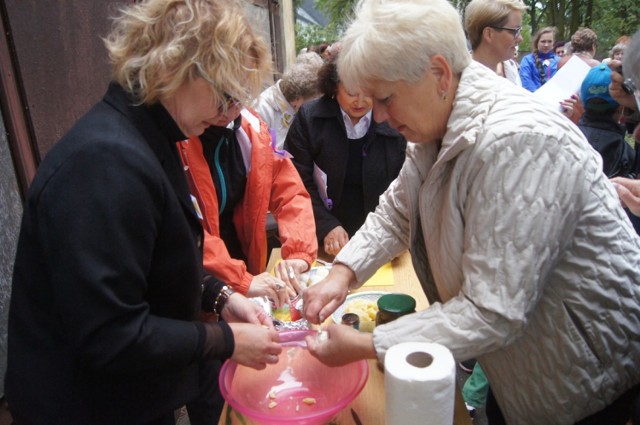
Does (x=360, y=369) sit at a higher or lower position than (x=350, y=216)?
higher

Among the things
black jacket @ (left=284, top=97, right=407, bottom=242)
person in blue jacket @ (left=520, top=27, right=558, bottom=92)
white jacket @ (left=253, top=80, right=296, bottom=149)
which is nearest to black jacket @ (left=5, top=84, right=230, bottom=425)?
black jacket @ (left=284, top=97, right=407, bottom=242)

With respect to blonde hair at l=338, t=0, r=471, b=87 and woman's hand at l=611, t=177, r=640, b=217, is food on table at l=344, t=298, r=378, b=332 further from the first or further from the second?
woman's hand at l=611, t=177, r=640, b=217

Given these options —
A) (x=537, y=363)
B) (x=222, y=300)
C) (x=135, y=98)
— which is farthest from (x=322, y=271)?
(x=135, y=98)

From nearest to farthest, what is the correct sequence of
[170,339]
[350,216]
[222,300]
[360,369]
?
[170,339] < [360,369] < [222,300] < [350,216]

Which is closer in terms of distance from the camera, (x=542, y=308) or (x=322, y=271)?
(x=542, y=308)

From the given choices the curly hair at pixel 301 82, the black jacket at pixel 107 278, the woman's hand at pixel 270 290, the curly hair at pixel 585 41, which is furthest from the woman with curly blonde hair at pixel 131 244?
the curly hair at pixel 585 41

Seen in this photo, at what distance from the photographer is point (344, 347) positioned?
4.07 ft

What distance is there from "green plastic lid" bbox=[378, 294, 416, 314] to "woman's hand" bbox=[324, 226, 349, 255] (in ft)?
2.93

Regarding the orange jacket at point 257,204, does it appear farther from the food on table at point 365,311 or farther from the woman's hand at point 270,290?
the food on table at point 365,311

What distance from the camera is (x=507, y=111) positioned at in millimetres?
1161

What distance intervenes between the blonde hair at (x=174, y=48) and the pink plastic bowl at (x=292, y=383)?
31.3 inches

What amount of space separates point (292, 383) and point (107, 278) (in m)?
0.70

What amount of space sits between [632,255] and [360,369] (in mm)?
798

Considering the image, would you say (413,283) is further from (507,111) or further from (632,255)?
(507,111)
